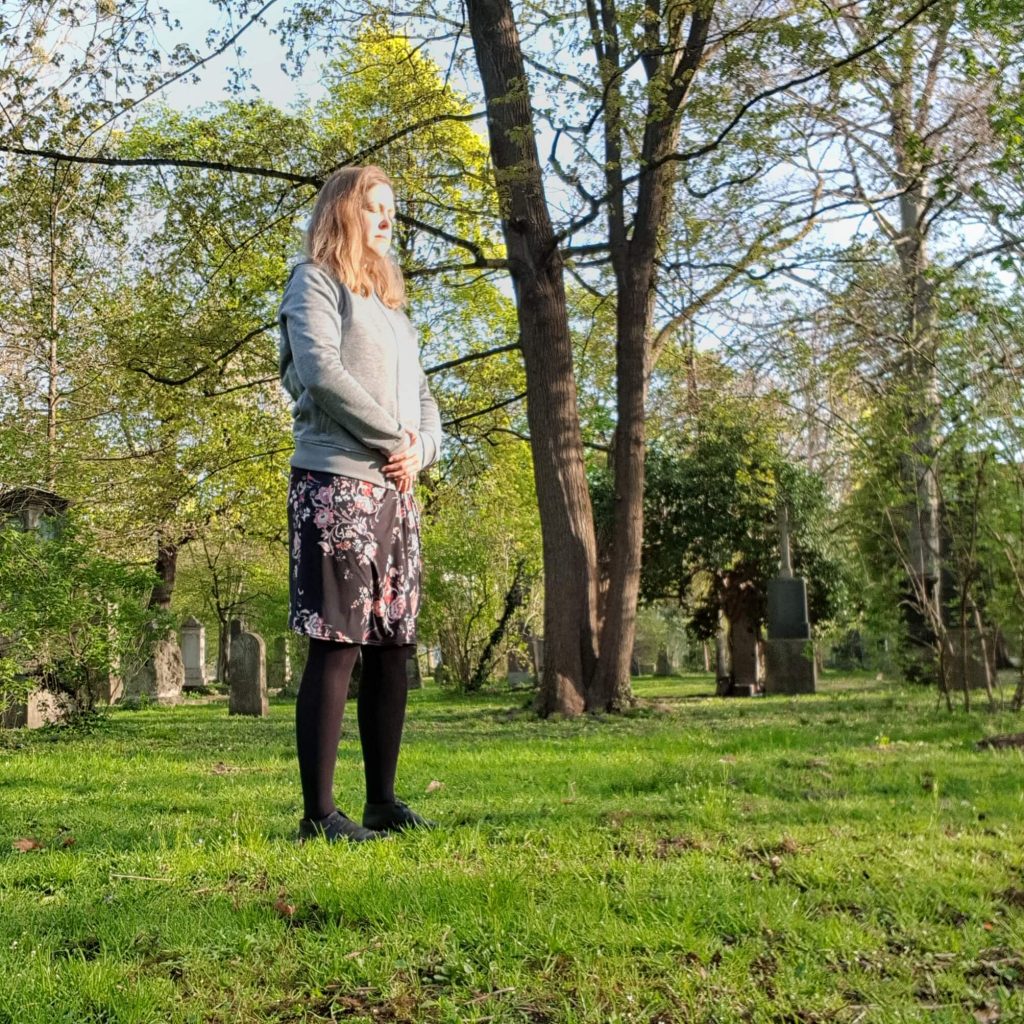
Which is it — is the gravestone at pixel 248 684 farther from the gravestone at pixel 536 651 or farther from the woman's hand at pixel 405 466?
the woman's hand at pixel 405 466

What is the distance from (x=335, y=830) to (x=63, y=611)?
6661 mm

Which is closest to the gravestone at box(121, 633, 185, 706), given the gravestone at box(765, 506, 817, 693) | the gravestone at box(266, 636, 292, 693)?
the gravestone at box(266, 636, 292, 693)

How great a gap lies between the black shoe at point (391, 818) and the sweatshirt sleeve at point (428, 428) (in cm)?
128

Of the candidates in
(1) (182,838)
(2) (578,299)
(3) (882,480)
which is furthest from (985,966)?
(2) (578,299)

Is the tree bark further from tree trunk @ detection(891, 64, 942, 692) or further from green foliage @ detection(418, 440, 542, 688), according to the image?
green foliage @ detection(418, 440, 542, 688)

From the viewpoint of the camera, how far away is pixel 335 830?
11.1ft

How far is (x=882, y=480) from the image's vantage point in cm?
904

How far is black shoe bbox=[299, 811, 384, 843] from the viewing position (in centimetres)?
335

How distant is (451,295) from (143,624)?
11752mm

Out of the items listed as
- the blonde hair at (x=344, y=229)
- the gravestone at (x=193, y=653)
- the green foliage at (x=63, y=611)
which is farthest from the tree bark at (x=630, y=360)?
the gravestone at (x=193, y=653)

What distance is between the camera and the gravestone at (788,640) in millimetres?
14695

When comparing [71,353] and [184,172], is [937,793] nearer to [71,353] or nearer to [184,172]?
[184,172]

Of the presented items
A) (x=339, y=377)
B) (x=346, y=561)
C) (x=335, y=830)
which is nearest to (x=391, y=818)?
(x=335, y=830)

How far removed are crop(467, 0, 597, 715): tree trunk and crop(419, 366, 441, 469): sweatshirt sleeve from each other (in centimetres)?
598
